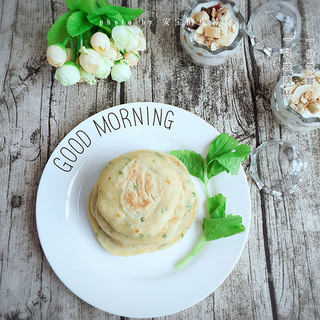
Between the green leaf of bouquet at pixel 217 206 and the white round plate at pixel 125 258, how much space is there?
1.6 inches

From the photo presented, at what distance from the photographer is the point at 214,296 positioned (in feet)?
5.42

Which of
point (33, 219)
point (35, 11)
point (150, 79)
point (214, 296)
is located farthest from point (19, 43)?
point (214, 296)

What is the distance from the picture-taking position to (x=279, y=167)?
5.78 feet

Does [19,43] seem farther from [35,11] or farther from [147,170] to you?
[147,170]

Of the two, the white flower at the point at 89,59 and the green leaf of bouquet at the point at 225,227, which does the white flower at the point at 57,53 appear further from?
the green leaf of bouquet at the point at 225,227

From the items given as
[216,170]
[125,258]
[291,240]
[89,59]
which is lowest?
[291,240]

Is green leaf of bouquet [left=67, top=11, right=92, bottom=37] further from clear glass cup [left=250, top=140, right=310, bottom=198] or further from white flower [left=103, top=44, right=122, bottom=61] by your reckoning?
clear glass cup [left=250, top=140, right=310, bottom=198]

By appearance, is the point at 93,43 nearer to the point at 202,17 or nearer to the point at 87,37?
the point at 87,37

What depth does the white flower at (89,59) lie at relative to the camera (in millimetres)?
1578

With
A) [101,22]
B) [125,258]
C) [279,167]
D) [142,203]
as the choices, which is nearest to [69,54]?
[101,22]

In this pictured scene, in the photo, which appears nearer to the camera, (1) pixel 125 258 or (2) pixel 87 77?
(1) pixel 125 258

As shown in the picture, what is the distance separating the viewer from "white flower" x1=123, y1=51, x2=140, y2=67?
1691 mm

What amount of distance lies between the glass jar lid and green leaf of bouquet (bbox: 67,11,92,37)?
0.78 metres

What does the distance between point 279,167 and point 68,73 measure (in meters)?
1.03
